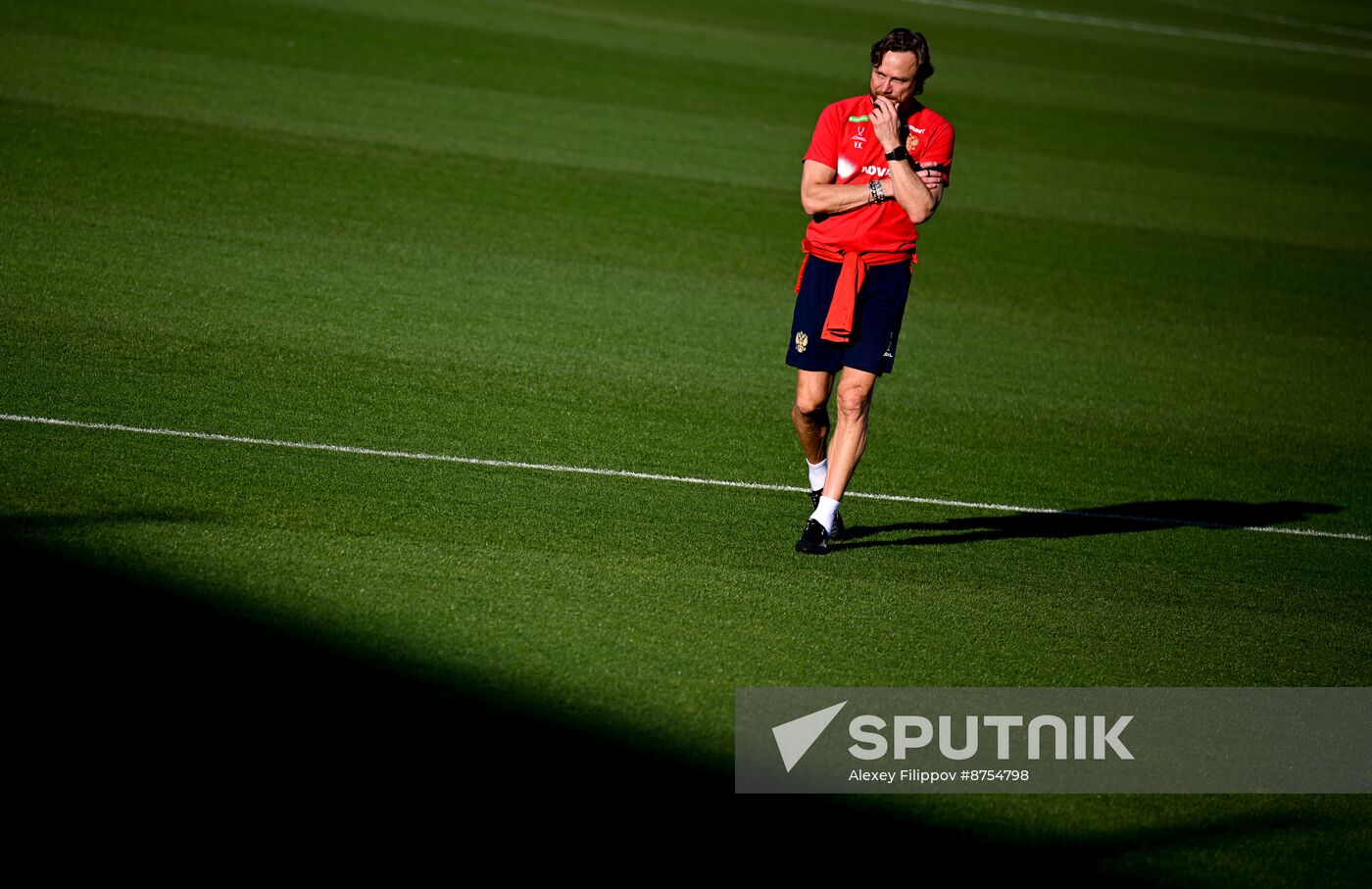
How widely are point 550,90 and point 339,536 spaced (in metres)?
10.1

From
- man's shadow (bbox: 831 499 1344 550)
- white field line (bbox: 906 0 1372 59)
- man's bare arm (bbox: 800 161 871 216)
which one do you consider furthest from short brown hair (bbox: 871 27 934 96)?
white field line (bbox: 906 0 1372 59)

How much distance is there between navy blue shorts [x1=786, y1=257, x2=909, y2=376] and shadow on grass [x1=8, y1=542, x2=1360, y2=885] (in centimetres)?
236

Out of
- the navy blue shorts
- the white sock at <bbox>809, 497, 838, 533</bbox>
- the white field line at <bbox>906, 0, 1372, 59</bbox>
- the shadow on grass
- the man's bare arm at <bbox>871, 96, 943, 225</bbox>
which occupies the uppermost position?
the white field line at <bbox>906, 0, 1372, 59</bbox>

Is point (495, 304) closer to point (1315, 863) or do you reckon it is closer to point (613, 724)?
point (613, 724)

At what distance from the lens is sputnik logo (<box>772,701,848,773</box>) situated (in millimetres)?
4535

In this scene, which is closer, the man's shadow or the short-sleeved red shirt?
the short-sleeved red shirt

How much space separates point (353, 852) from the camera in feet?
12.3

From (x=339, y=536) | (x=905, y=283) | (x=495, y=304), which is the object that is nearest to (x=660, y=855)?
(x=339, y=536)

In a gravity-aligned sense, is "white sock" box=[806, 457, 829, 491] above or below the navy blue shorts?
below

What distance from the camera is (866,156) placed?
239 inches

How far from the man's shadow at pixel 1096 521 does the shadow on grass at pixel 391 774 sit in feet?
7.74

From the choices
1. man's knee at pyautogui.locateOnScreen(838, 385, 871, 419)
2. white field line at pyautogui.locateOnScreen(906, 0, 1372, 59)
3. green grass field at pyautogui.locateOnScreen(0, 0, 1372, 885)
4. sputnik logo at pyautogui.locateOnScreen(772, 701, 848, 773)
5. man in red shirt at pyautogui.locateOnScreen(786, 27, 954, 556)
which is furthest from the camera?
white field line at pyautogui.locateOnScreen(906, 0, 1372, 59)

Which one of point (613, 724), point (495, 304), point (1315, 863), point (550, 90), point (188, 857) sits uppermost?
point (550, 90)

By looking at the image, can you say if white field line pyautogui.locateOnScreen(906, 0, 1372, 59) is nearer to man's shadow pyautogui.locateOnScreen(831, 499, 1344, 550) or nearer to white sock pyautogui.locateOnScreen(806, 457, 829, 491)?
man's shadow pyautogui.locateOnScreen(831, 499, 1344, 550)
